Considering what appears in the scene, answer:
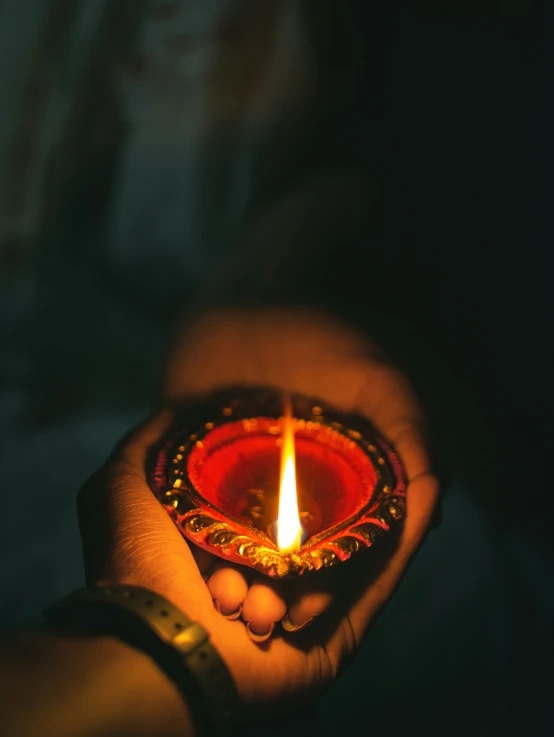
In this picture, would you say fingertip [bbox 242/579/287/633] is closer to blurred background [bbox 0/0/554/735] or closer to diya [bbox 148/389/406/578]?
diya [bbox 148/389/406/578]

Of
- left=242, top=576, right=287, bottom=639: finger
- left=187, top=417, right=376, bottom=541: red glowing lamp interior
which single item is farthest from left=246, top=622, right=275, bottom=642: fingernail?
left=187, top=417, right=376, bottom=541: red glowing lamp interior

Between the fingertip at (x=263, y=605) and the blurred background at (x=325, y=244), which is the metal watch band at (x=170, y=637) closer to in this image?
the fingertip at (x=263, y=605)

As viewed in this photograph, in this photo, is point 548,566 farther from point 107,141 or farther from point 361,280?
point 107,141

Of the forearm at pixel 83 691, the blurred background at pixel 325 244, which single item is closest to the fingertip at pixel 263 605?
the forearm at pixel 83 691

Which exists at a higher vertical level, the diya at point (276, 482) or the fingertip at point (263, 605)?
the diya at point (276, 482)

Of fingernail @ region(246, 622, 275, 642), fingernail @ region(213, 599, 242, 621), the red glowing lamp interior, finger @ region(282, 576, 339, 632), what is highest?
the red glowing lamp interior

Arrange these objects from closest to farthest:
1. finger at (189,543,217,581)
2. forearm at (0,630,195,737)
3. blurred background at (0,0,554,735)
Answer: forearm at (0,630,195,737) < finger at (189,543,217,581) < blurred background at (0,0,554,735)

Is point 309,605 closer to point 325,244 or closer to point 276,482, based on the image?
point 276,482

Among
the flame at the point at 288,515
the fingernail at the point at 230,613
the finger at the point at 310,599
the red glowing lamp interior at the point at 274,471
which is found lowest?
the fingernail at the point at 230,613
